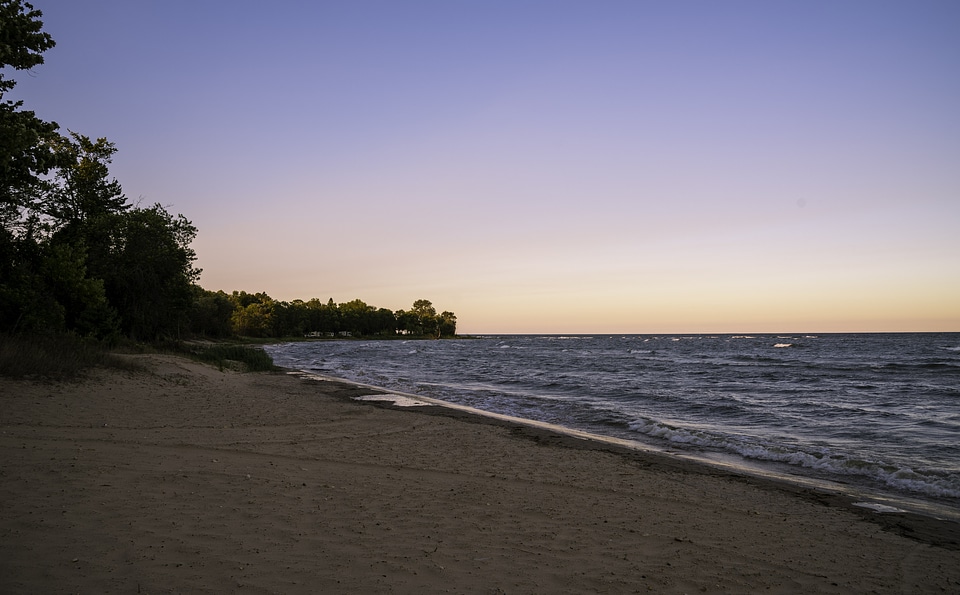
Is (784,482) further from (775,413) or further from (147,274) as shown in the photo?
(147,274)

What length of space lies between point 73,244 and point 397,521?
29683 millimetres

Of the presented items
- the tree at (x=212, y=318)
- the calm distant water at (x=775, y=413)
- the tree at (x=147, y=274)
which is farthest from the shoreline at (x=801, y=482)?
the tree at (x=212, y=318)

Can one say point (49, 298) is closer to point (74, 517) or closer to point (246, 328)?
point (74, 517)

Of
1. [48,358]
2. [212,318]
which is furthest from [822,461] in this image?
[212,318]

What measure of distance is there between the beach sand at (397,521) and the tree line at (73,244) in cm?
642

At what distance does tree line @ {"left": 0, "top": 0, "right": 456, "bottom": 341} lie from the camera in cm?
1293

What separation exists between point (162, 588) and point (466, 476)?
204 inches

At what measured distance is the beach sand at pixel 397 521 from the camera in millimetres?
4824

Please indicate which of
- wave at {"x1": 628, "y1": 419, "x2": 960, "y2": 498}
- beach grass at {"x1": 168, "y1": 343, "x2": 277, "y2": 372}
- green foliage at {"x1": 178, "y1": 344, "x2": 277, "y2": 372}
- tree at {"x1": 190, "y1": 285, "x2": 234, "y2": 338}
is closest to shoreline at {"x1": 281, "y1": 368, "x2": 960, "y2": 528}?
wave at {"x1": 628, "y1": 419, "x2": 960, "y2": 498}

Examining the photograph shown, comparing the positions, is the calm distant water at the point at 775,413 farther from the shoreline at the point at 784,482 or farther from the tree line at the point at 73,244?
the tree line at the point at 73,244

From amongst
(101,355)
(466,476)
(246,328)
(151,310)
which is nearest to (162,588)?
(466,476)

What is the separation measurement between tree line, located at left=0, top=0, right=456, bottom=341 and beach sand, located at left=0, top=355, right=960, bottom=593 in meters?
6.42

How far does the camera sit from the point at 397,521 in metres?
6.36

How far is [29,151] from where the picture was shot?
12414 mm
